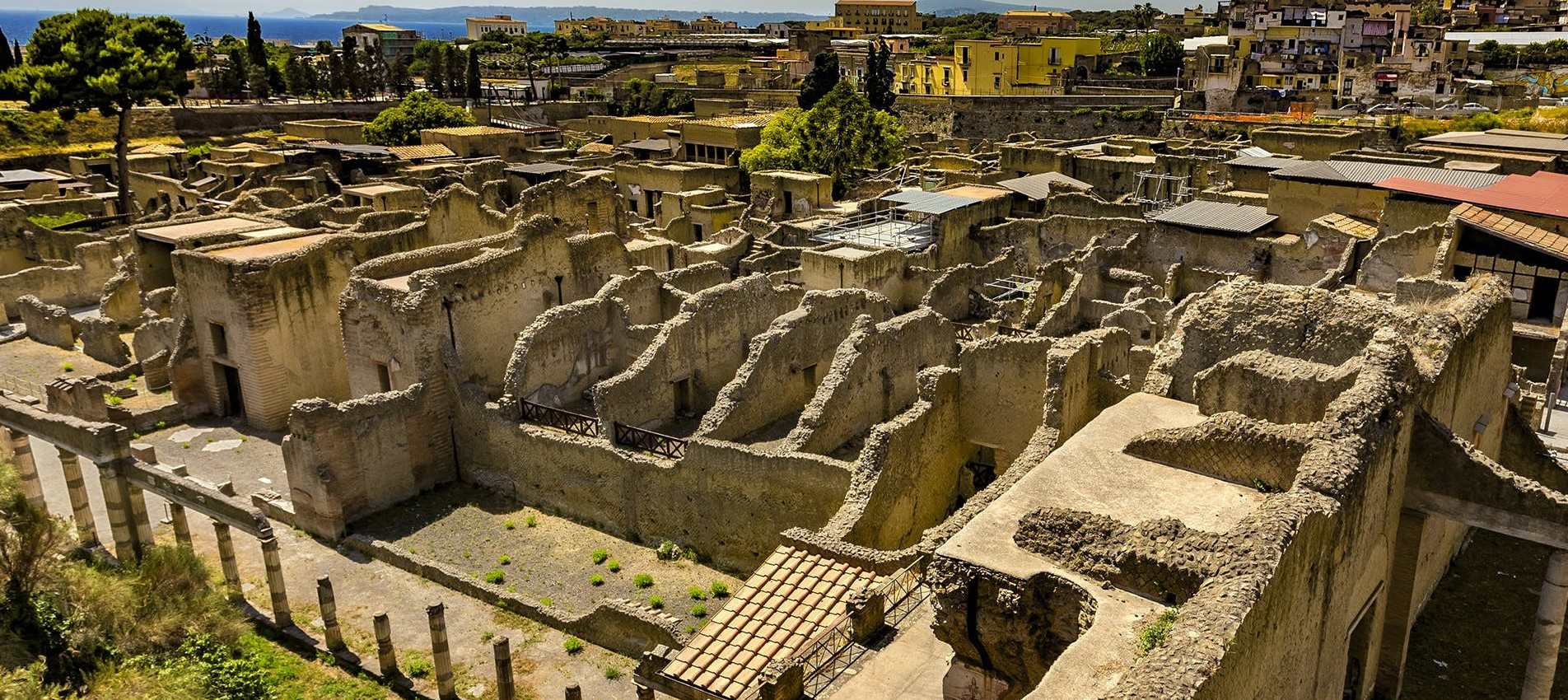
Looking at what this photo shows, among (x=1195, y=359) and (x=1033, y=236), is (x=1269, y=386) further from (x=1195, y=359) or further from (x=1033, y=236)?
(x=1033, y=236)

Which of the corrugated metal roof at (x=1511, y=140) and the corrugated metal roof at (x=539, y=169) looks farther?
the corrugated metal roof at (x=539, y=169)

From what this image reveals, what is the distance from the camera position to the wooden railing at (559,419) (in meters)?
19.8

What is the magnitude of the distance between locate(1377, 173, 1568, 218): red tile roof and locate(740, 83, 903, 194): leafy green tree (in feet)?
85.4

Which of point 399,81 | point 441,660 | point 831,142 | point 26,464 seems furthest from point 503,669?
point 399,81

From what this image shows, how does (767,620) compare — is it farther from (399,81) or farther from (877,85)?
(399,81)

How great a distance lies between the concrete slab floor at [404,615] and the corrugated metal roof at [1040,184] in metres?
26.6

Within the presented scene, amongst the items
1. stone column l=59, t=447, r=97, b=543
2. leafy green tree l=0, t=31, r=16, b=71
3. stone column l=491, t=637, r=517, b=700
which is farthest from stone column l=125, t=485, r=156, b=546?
leafy green tree l=0, t=31, r=16, b=71

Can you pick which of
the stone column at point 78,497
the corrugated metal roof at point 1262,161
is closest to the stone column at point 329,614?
the stone column at point 78,497

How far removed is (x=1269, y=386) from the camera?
13.3 metres

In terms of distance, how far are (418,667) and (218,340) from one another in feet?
41.8

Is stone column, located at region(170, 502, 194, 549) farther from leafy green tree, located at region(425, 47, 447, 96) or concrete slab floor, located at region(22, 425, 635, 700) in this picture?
leafy green tree, located at region(425, 47, 447, 96)

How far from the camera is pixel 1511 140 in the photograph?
125 ft

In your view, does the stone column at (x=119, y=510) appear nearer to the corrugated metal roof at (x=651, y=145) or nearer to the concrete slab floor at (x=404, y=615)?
the concrete slab floor at (x=404, y=615)

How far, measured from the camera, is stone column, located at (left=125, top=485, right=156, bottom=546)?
18688 mm
